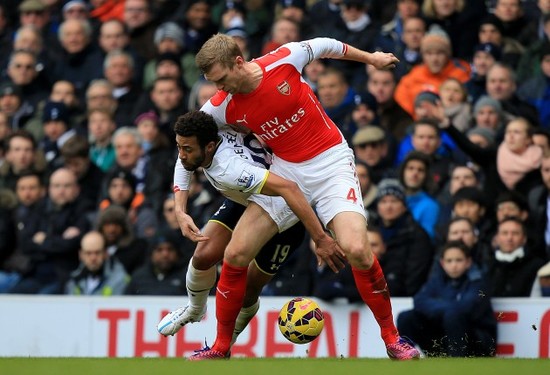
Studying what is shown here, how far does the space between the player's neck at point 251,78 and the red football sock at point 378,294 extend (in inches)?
59.3

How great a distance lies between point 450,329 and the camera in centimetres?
1205

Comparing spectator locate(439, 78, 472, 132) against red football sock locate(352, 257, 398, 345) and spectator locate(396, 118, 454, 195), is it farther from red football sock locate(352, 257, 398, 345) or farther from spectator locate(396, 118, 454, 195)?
red football sock locate(352, 257, 398, 345)

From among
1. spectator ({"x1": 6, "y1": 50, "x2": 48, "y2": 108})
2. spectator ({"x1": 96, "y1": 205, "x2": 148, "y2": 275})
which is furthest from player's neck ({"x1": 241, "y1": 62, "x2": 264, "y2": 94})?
spectator ({"x1": 6, "y1": 50, "x2": 48, "y2": 108})

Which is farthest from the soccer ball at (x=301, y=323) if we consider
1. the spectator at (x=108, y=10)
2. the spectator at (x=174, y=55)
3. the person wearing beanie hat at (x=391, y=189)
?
the spectator at (x=108, y=10)

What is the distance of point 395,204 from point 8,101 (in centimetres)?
608

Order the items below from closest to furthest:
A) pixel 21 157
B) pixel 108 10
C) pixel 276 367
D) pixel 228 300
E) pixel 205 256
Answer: pixel 276 367 < pixel 228 300 < pixel 205 256 < pixel 21 157 < pixel 108 10

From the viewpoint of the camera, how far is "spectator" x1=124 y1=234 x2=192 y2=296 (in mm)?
14000

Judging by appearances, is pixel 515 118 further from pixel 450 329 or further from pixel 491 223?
pixel 450 329

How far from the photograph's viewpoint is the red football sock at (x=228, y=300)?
10539mm

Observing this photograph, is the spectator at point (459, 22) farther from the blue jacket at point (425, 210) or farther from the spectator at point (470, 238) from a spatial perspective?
the spectator at point (470, 238)

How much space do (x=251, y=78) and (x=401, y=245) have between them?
12.0 ft

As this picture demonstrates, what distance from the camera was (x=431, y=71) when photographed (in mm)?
15039

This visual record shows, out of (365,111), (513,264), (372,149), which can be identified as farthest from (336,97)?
(513,264)

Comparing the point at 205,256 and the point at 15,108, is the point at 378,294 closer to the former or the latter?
the point at 205,256
